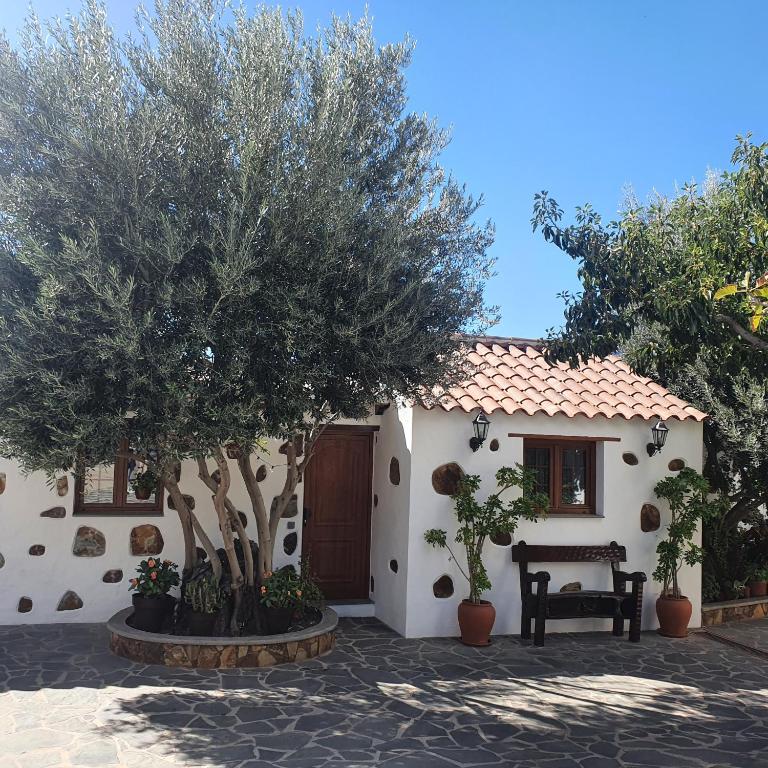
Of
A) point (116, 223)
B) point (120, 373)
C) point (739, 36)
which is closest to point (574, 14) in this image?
point (739, 36)

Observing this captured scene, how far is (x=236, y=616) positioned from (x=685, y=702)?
4.21 metres

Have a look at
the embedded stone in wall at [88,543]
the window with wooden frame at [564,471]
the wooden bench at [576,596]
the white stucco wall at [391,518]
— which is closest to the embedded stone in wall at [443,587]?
the white stucco wall at [391,518]

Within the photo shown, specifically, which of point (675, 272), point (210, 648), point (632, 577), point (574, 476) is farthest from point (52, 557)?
point (675, 272)

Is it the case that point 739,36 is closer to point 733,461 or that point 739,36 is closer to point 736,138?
point 736,138

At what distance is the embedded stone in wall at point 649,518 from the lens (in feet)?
29.6

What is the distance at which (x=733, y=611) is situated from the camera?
9867 mm

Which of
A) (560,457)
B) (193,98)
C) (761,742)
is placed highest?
(193,98)

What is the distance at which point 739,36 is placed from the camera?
8164 mm

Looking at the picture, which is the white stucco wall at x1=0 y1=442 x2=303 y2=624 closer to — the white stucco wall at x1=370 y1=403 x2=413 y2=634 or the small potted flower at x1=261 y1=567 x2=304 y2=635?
the small potted flower at x1=261 y1=567 x2=304 y2=635

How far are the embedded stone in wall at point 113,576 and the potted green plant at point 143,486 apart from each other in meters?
0.87

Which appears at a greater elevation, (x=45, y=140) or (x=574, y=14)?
(x=574, y=14)

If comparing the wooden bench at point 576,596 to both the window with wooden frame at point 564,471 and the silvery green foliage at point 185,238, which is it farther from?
the silvery green foliage at point 185,238

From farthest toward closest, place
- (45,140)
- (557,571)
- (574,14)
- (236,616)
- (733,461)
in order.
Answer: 1. (733,461)
2. (557,571)
3. (574,14)
4. (236,616)
5. (45,140)

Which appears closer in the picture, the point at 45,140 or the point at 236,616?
the point at 45,140
